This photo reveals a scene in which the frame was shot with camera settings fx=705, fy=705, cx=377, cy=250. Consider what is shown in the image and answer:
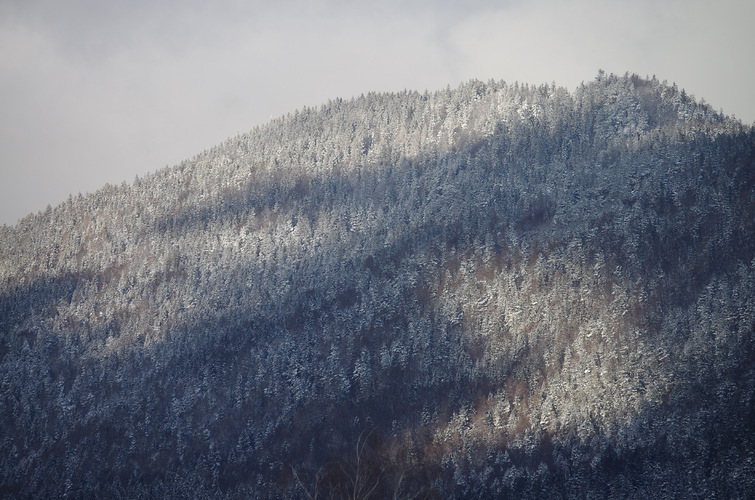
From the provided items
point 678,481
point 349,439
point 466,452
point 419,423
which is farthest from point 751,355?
point 349,439

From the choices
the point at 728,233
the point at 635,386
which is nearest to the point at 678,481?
the point at 635,386

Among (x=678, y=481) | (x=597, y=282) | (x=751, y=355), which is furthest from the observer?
(x=597, y=282)

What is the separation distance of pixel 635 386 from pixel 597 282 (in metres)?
43.7

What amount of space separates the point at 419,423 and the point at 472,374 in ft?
67.8

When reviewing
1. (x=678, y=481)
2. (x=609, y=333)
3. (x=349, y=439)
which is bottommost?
(x=678, y=481)

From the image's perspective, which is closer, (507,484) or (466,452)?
(507,484)

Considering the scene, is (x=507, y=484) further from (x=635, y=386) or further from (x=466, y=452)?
(x=635, y=386)

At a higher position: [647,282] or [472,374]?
[647,282]

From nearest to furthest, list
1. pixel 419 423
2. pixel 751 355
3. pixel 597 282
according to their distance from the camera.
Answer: pixel 751 355
pixel 419 423
pixel 597 282

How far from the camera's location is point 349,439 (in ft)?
620

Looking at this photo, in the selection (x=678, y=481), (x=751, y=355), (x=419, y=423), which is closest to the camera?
(x=678, y=481)

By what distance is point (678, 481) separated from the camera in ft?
440

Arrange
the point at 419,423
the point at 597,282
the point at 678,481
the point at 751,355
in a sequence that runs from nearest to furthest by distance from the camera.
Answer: the point at 678,481 → the point at 751,355 → the point at 419,423 → the point at 597,282

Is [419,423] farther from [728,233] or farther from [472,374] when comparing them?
[728,233]
